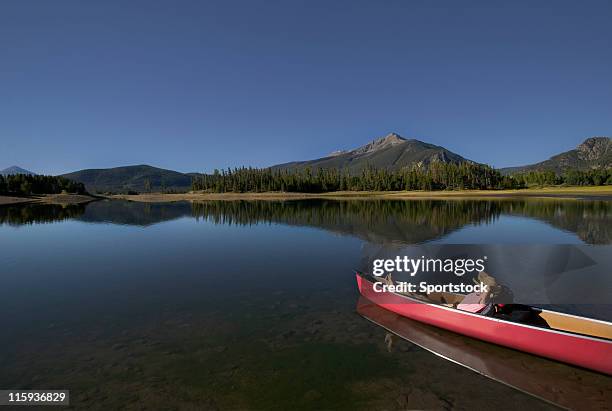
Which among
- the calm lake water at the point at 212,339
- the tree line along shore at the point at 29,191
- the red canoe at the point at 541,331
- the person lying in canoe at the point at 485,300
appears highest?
the tree line along shore at the point at 29,191

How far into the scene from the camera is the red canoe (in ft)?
35.2

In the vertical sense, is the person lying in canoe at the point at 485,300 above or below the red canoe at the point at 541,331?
above

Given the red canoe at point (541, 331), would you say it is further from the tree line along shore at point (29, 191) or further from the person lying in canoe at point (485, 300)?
the tree line along shore at point (29, 191)

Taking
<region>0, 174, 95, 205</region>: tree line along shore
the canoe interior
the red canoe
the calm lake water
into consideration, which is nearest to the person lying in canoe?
the canoe interior

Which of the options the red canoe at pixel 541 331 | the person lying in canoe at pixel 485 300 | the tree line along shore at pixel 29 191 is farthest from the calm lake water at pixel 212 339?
the tree line along shore at pixel 29 191

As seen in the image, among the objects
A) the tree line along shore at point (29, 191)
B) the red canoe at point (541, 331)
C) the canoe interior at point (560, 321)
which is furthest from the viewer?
the tree line along shore at point (29, 191)

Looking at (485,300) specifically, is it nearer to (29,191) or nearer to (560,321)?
(560,321)

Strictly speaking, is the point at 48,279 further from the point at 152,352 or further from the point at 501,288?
the point at 501,288

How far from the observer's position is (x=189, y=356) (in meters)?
12.6

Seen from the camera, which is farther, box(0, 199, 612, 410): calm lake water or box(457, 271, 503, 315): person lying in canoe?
box(457, 271, 503, 315): person lying in canoe

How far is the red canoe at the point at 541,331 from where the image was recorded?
1073cm

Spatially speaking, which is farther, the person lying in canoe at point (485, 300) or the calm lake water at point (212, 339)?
the person lying in canoe at point (485, 300)

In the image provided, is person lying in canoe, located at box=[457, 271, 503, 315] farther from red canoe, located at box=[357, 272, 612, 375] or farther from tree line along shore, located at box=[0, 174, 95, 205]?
tree line along shore, located at box=[0, 174, 95, 205]

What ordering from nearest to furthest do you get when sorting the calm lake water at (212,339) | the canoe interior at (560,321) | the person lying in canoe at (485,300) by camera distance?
the calm lake water at (212,339), the canoe interior at (560,321), the person lying in canoe at (485,300)
